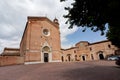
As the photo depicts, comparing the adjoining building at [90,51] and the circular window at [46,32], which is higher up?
the circular window at [46,32]

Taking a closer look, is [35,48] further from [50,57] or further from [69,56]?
[69,56]

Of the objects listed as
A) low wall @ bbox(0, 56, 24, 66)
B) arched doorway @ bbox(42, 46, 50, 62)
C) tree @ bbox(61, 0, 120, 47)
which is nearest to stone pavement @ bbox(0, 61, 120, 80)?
tree @ bbox(61, 0, 120, 47)

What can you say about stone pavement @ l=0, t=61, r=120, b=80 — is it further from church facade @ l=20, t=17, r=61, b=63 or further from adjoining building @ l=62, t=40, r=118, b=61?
adjoining building @ l=62, t=40, r=118, b=61

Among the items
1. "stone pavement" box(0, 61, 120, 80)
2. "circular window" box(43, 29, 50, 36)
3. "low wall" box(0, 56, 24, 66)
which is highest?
"circular window" box(43, 29, 50, 36)

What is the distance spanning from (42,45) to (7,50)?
625 inches

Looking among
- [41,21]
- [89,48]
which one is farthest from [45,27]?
[89,48]

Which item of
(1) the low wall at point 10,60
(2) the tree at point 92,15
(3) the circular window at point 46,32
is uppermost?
(3) the circular window at point 46,32

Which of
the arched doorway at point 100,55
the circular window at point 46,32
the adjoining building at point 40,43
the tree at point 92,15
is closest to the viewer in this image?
the tree at point 92,15

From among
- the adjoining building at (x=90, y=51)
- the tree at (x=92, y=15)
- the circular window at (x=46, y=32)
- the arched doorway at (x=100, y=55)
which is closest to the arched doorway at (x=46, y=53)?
the circular window at (x=46, y=32)

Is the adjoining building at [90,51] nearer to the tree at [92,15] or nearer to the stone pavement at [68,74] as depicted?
the stone pavement at [68,74]

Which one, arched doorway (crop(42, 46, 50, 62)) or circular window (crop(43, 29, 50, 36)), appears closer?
arched doorway (crop(42, 46, 50, 62))

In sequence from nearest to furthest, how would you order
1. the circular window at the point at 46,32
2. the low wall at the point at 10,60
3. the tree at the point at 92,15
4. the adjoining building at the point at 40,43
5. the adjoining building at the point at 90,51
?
the tree at the point at 92,15, the low wall at the point at 10,60, the adjoining building at the point at 40,43, the circular window at the point at 46,32, the adjoining building at the point at 90,51

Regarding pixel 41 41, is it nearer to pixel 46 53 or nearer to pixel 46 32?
pixel 46 32

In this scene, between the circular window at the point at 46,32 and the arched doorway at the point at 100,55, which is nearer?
the circular window at the point at 46,32
